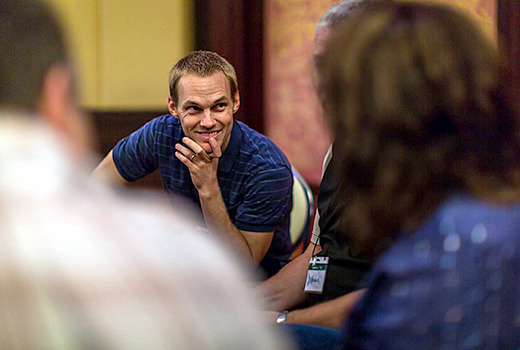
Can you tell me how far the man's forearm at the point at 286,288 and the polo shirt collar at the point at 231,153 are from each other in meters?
0.46

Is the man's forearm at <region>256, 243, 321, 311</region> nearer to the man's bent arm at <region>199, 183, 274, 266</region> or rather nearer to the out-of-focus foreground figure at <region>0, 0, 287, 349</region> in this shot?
the man's bent arm at <region>199, 183, 274, 266</region>

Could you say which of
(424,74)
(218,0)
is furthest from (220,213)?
(218,0)

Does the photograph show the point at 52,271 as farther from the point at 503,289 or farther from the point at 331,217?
the point at 331,217

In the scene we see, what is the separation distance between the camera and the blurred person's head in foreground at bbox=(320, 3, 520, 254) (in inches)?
32.5

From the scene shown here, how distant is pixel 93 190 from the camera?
0.59 metres

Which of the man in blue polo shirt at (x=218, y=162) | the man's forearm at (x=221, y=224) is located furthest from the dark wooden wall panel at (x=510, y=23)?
the man's forearm at (x=221, y=224)

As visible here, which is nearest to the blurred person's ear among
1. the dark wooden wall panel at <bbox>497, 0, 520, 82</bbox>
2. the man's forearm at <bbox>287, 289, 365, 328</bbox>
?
the man's forearm at <bbox>287, 289, 365, 328</bbox>

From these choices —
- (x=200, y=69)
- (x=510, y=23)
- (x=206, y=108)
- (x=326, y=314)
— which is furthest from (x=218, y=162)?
(x=510, y=23)

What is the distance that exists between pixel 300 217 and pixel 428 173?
1.26m

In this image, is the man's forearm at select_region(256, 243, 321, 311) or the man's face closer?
the man's forearm at select_region(256, 243, 321, 311)

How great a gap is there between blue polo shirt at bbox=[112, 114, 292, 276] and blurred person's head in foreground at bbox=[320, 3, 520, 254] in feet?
3.50

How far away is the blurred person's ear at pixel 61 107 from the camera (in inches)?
23.9

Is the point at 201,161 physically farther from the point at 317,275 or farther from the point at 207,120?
the point at 317,275

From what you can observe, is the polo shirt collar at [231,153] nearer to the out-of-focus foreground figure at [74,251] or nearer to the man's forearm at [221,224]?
the man's forearm at [221,224]
